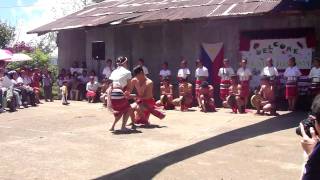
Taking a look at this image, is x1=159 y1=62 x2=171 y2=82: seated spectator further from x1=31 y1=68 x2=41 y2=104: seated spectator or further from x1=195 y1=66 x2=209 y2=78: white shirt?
x1=31 y1=68 x2=41 y2=104: seated spectator

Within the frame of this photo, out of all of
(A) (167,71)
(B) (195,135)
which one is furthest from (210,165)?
(A) (167,71)

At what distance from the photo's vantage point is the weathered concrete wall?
20.0m

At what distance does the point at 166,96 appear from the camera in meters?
14.7

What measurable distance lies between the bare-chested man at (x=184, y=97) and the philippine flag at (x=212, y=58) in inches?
45.2

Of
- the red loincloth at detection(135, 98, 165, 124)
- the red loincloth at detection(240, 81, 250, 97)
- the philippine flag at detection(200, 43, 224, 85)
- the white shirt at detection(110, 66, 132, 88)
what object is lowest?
the red loincloth at detection(135, 98, 165, 124)

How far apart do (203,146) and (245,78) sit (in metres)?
5.84

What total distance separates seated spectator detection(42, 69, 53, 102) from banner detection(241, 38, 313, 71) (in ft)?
25.0

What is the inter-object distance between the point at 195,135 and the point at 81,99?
9.55 m

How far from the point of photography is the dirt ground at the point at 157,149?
259 inches

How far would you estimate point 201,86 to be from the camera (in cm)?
1395

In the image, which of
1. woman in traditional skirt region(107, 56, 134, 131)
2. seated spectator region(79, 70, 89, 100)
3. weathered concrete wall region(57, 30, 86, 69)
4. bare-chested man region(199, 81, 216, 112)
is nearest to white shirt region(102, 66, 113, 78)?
seated spectator region(79, 70, 89, 100)

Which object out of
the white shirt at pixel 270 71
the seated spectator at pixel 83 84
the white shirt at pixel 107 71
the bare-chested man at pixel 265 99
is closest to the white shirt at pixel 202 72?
the white shirt at pixel 270 71

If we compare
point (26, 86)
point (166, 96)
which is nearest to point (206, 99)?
point (166, 96)

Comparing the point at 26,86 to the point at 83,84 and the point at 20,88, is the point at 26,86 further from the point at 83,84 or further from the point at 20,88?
the point at 83,84
